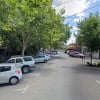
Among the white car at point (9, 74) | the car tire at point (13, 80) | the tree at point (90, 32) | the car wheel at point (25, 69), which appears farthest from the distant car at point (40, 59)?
the car tire at point (13, 80)

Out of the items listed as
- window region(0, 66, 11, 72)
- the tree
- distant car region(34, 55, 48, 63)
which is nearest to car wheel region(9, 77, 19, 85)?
window region(0, 66, 11, 72)

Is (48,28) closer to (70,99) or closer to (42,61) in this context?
(42,61)

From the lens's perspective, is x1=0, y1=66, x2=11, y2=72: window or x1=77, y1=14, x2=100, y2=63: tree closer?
x1=0, y1=66, x2=11, y2=72: window

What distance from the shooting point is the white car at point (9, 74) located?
20.5 m

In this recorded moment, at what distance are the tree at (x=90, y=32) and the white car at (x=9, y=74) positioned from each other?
19.6 m

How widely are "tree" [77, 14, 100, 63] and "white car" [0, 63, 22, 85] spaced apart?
19562mm

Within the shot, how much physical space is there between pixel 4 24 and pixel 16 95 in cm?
802

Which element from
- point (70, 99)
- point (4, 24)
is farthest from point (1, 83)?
point (70, 99)

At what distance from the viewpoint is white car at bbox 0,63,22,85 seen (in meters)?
20.5

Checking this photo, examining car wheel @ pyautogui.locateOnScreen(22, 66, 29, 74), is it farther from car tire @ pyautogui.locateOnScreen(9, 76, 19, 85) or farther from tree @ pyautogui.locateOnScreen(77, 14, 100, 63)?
tree @ pyautogui.locateOnScreen(77, 14, 100, 63)

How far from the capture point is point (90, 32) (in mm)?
39969

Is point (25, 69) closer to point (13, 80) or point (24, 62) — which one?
point (24, 62)

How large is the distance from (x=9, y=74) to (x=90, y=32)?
21401mm

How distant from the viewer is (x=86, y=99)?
14492 millimetres
